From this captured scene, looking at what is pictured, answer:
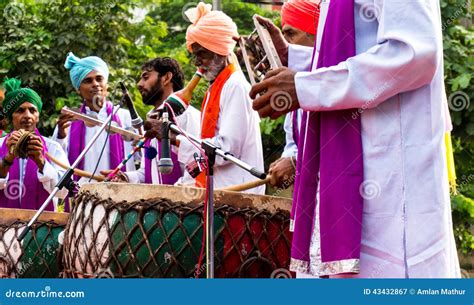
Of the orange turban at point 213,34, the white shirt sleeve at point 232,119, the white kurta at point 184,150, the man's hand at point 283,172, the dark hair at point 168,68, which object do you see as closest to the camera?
the man's hand at point 283,172

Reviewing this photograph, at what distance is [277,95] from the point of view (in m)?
3.03

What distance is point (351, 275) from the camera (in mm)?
2953

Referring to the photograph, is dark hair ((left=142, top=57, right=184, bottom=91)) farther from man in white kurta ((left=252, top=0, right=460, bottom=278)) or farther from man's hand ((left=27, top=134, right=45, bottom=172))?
man in white kurta ((left=252, top=0, right=460, bottom=278))

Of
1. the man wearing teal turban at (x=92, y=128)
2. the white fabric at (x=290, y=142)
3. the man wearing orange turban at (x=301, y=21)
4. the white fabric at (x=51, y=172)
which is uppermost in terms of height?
the man wearing teal turban at (x=92, y=128)

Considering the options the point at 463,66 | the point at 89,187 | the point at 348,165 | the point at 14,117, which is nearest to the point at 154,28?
the point at 463,66

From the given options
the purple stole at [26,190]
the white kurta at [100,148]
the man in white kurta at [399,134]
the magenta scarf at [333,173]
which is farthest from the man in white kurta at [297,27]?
the white kurta at [100,148]

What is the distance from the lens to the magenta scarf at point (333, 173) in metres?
2.96

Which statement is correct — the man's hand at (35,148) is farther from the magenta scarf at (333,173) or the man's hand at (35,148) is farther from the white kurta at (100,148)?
the magenta scarf at (333,173)

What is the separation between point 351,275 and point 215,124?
2.90 m

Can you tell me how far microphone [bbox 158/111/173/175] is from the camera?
3.78 metres

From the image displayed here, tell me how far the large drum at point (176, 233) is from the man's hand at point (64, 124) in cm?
362

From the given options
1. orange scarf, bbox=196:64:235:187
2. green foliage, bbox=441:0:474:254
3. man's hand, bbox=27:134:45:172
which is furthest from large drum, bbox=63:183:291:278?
green foliage, bbox=441:0:474:254

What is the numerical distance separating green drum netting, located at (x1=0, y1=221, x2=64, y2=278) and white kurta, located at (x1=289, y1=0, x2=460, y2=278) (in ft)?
10.1

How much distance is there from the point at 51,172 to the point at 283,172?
3198 mm
